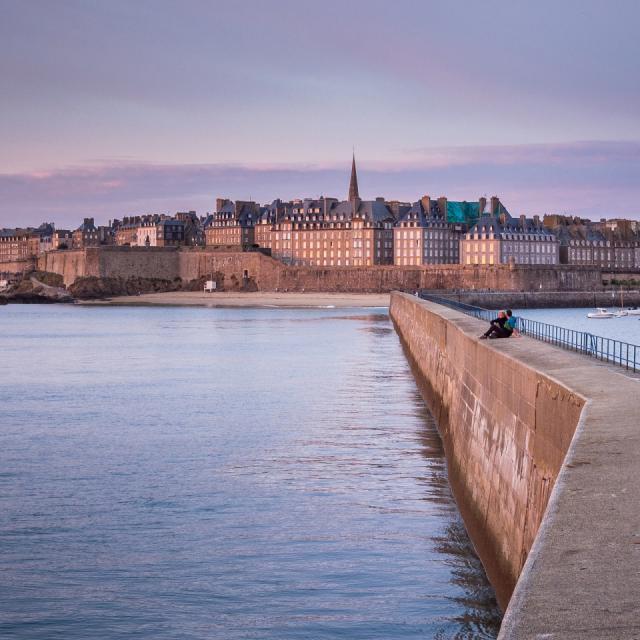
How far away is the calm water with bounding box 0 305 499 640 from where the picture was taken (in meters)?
9.91

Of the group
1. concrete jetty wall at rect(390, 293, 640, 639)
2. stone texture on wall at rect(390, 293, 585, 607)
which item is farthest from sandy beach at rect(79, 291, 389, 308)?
stone texture on wall at rect(390, 293, 585, 607)

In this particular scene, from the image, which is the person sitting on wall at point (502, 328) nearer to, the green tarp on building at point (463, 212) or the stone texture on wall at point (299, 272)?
the stone texture on wall at point (299, 272)

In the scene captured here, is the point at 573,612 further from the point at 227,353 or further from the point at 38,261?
the point at 38,261

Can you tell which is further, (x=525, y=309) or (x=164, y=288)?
(x=164, y=288)

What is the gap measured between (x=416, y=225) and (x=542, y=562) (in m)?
121

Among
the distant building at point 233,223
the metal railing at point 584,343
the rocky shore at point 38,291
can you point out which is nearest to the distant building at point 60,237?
the rocky shore at point 38,291

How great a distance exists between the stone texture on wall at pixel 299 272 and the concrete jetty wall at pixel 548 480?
302 feet

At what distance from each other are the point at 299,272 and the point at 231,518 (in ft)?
368

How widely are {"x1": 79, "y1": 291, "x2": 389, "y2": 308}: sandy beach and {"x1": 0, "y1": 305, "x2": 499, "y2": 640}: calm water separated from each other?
80724mm

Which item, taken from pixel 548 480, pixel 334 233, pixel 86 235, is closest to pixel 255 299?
pixel 334 233

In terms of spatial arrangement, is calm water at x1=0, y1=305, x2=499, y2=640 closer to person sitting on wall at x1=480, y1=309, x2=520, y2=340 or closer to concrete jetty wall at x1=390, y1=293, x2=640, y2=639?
concrete jetty wall at x1=390, y1=293, x2=640, y2=639

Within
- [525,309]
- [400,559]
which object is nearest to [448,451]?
[400,559]

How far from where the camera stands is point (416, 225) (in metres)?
125

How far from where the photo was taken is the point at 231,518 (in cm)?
1356
